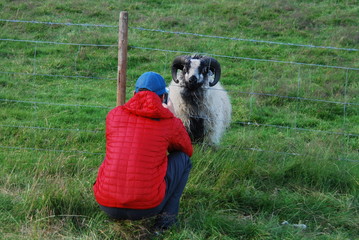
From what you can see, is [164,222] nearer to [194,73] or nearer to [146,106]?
[146,106]

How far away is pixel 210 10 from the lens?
15.4 meters

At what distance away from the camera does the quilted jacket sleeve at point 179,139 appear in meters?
4.51

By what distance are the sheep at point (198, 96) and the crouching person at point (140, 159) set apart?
8.46 ft

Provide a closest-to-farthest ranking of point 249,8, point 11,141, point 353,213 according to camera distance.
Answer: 1. point 353,213
2. point 11,141
3. point 249,8

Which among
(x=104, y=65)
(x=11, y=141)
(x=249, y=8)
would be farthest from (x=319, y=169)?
(x=249, y=8)

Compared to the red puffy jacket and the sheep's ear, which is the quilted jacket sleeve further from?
the sheep's ear

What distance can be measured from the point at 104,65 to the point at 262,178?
6336 millimetres

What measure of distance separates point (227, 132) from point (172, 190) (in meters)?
3.63

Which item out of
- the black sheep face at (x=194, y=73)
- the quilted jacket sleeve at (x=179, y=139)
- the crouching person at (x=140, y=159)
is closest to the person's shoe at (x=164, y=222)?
the crouching person at (x=140, y=159)

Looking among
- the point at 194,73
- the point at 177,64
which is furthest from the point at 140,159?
the point at 177,64

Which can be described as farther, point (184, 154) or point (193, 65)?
point (193, 65)

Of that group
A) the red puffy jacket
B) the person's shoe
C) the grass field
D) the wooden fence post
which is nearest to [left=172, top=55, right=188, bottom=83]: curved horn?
the grass field

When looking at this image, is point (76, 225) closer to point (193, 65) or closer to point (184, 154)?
point (184, 154)

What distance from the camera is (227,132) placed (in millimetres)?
8086
